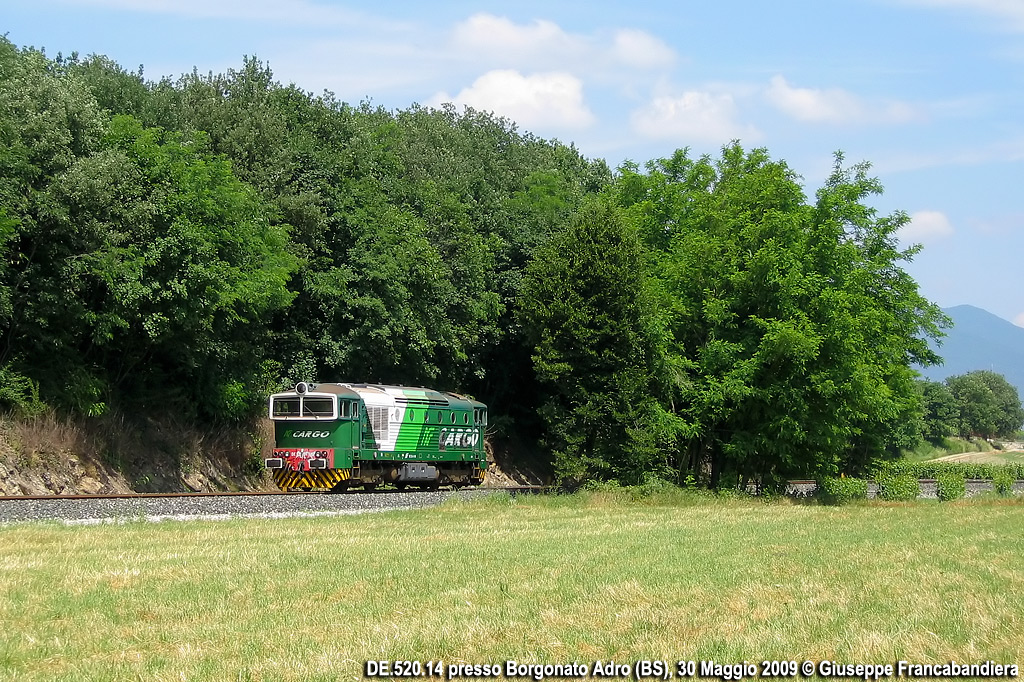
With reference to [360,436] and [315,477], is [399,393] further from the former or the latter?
[315,477]

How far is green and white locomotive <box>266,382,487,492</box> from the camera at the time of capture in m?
33.4

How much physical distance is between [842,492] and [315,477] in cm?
1898

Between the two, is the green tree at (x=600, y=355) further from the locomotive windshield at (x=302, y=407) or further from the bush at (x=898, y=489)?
the bush at (x=898, y=489)

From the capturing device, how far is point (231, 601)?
11.5 meters

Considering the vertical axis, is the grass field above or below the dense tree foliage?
below

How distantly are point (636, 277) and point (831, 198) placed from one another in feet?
38.8

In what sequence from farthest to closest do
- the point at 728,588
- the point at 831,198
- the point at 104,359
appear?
the point at 831,198, the point at 104,359, the point at 728,588

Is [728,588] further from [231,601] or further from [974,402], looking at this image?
[974,402]

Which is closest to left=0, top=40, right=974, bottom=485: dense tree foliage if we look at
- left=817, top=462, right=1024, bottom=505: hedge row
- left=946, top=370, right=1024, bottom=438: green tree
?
left=817, top=462, right=1024, bottom=505: hedge row

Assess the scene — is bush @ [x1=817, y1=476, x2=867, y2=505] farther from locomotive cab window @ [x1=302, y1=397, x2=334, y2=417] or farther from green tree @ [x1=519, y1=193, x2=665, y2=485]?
locomotive cab window @ [x1=302, y1=397, x2=334, y2=417]

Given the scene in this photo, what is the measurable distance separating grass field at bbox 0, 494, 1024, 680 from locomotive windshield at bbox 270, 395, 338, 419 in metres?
12.8

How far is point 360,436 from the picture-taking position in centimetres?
3406

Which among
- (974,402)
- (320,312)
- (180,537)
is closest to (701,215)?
(320,312)

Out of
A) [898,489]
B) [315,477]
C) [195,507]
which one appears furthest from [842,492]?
[195,507]
